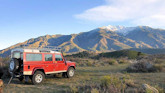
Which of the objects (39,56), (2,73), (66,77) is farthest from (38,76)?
(2,73)

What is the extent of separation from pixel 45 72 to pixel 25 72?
1416 mm

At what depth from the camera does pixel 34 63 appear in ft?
28.7

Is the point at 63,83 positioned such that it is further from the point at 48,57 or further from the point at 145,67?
the point at 145,67

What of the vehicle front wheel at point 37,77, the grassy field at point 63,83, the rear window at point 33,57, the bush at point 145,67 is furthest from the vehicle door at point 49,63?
the bush at point 145,67

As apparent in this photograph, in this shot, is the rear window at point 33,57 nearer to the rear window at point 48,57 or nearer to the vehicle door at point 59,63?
the rear window at point 48,57

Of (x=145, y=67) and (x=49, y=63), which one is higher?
(x=49, y=63)

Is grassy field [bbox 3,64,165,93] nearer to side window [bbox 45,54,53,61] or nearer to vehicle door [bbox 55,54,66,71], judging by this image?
vehicle door [bbox 55,54,66,71]

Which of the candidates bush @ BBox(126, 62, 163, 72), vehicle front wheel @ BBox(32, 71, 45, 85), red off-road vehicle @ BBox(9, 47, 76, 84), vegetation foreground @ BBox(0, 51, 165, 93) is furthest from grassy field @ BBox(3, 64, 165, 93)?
bush @ BBox(126, 62, 163, 72)

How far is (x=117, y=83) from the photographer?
6.73m

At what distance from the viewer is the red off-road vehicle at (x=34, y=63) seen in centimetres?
841

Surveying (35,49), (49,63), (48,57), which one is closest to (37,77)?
(49,63)

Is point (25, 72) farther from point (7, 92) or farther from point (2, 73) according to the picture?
point (2, 73)

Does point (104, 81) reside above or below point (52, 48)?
below

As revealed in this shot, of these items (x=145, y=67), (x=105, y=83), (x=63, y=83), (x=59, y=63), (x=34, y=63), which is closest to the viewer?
(x=105, y=83)
